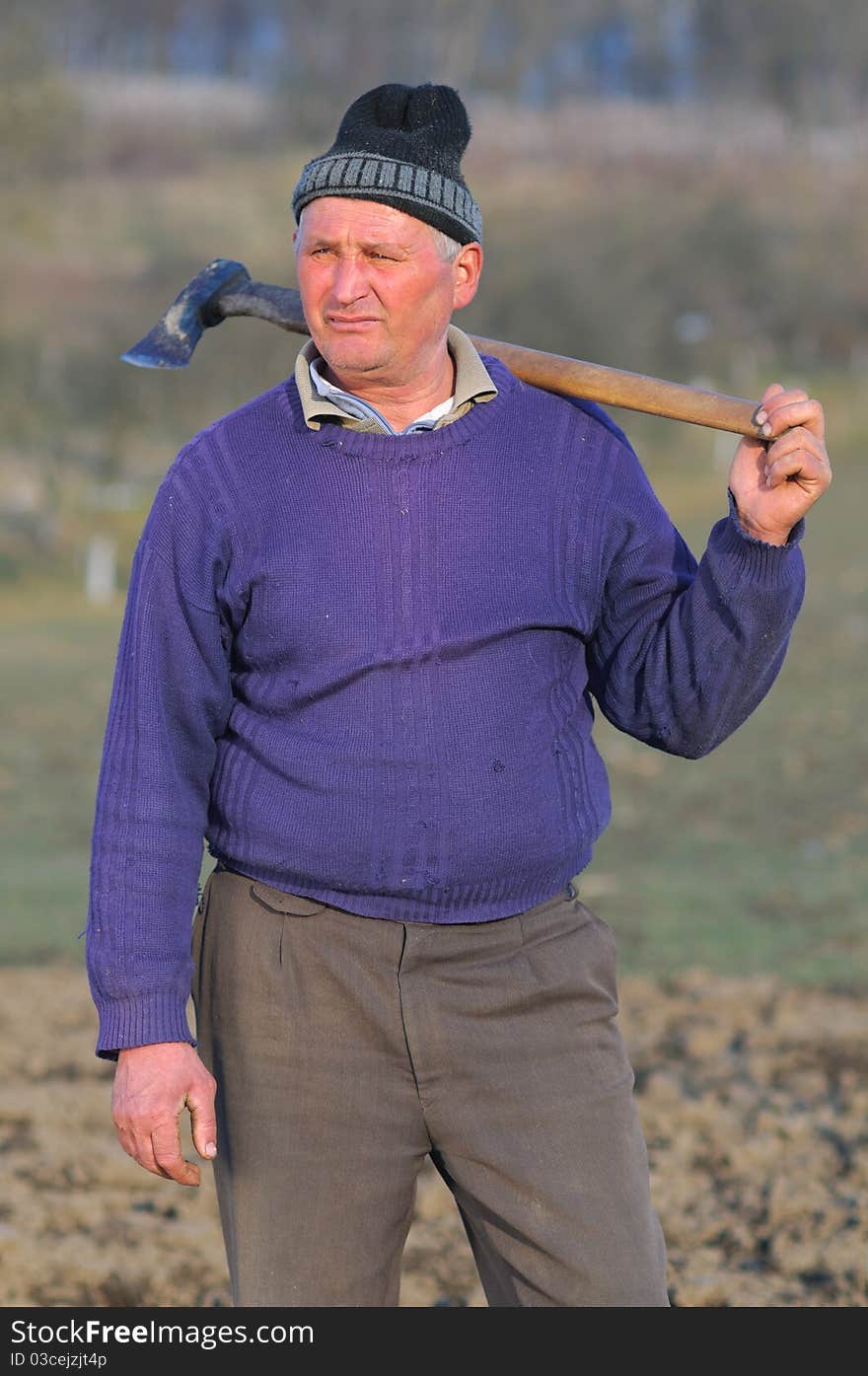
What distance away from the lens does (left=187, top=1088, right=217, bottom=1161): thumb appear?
242 cm

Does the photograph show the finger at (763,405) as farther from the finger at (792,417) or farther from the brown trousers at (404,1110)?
the brown trousers at (404,1110)

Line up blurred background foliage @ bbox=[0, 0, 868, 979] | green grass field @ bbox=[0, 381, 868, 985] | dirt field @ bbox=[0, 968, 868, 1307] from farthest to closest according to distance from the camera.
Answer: blurred background foliage @ bbox=[0, 0, 868, 979] → green grass field @ bbox=[0, 381, 868, 985] → dirt field @ bbox=[0, 968, 868, 1307]

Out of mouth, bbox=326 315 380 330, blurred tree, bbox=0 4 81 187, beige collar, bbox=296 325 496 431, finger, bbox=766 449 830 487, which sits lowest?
finger, bbox=766 449 830 487

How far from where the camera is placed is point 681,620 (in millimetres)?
2617

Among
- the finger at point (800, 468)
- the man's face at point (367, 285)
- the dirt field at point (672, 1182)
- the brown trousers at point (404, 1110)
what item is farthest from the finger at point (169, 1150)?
the dirt field at point (672, 1182)

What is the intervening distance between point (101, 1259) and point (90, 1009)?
106 inches

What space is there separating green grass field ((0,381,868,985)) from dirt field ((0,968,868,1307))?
1316 millimetres

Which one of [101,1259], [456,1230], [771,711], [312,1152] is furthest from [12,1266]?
[771,711]

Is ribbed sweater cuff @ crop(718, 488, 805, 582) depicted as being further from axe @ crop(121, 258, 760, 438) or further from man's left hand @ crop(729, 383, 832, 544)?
axe @ crop(121, 258, 760, 438)

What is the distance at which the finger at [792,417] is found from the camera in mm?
2486

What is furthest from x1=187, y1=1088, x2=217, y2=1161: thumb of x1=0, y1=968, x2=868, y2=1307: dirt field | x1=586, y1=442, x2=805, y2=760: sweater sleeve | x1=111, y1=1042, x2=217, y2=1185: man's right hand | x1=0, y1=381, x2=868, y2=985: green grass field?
x1=0, y1=381, x2=868, y2=985: green grass field

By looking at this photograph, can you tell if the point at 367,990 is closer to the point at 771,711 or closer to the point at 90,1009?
the point at 90,1009

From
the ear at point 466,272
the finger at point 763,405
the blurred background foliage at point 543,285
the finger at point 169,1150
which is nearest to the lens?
the finger at point 169,1150
